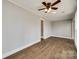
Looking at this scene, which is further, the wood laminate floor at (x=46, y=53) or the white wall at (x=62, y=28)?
the white wall at (x=62, y=28)

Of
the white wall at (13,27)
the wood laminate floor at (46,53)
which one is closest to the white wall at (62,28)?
the wood laminate floor at (46,53)

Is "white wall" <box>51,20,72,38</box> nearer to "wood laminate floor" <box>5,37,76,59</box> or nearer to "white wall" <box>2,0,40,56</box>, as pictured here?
"wood laminate floor" <box>5,37,76,59</box>

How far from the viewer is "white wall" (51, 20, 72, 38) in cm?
1089

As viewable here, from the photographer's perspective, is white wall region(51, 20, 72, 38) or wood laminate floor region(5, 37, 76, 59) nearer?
wood laminate floor region(5, 37, 76, 59)

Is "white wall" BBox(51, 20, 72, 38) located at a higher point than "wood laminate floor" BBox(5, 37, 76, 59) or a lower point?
higher

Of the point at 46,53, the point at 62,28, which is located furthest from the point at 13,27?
the point at 62,28

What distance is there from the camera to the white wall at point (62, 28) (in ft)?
35.7

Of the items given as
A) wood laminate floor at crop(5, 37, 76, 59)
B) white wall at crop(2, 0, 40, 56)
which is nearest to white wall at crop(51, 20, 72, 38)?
wood laminate floor at crop(5, 37, 76, 59)

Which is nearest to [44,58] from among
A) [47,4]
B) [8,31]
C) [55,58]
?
[55,58]

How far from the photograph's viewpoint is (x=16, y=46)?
4.36 meters

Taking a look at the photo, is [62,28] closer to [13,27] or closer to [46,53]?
[46,53]

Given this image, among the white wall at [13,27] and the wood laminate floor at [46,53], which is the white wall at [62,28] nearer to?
the wood laminate floor at [46,53]

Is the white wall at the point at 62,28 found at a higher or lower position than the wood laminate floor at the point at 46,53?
higher

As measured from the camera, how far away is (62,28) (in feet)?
38.7
